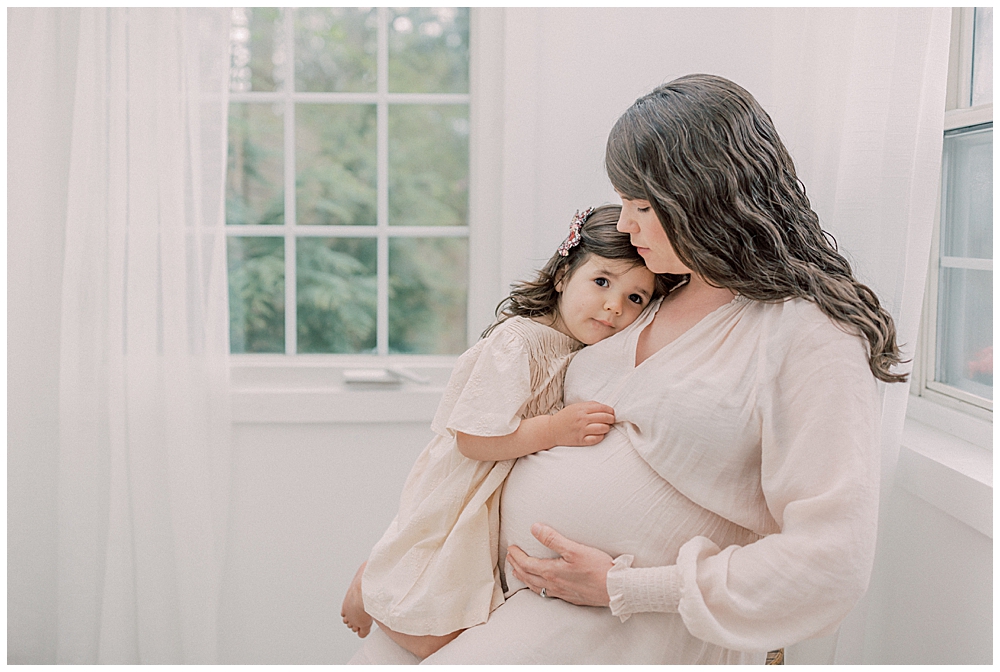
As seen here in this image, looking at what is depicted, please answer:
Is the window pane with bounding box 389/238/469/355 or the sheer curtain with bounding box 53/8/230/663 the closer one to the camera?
the sheer curtain with bounding box 53/8/230/663

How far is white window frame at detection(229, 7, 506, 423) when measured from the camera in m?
1.97

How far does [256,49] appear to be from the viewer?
2.04 meters

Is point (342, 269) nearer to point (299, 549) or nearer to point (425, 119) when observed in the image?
point (425, 119)

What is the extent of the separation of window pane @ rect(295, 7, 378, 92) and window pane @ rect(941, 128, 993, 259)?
137 centimetres

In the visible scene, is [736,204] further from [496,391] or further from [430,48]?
[430,48]

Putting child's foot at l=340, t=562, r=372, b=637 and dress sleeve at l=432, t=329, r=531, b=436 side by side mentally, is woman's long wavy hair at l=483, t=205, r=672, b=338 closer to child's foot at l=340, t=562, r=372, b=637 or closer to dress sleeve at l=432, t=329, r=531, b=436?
dress sleeve at l=432, t=329, r=531, b=436

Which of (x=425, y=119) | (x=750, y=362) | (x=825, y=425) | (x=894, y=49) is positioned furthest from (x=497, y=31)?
(x=825, y=425)

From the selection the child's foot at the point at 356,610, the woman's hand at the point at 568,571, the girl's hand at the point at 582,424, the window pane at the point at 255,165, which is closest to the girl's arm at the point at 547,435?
the girl's hand at the point at 582,424

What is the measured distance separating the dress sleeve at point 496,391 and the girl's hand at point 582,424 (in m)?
0.07

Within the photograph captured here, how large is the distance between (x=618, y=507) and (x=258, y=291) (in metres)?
1.31

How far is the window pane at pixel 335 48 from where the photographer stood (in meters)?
2.04

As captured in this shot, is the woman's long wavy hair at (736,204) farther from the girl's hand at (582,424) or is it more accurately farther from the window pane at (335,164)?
the window pane at (335,164)

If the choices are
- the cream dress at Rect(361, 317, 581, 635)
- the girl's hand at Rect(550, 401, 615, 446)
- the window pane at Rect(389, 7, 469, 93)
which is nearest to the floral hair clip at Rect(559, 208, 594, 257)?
the cream dress at Rect(361, 317, 581, 635)

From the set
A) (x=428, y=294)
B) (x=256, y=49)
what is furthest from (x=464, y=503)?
(x=256, y=49)
